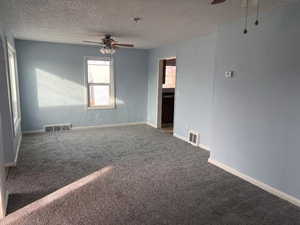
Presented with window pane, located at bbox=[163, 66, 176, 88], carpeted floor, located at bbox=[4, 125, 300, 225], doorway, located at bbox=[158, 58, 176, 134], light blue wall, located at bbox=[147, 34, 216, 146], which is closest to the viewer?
carpeted floor, located at bbox=[4, 125, 300, 225]

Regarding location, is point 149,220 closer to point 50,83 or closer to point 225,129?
point 225,129

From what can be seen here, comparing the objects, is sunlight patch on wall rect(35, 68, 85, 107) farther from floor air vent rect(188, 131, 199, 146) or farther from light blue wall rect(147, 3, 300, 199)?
light blue wall rect(147, 3, 300, 199)

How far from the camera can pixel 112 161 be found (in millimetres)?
3670

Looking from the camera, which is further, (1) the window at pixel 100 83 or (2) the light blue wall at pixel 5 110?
(1) the window at pixel 100 83

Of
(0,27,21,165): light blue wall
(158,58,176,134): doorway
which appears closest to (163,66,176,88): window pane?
(158,58,176,134): doorway

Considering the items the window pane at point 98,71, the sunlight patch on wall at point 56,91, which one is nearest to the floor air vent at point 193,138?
the window pane at point 98,71

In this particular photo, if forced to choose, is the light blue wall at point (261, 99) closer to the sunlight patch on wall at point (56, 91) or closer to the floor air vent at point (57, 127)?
the sunlight patch on wall at point (56, 91)

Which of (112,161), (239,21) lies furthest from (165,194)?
(239,21)

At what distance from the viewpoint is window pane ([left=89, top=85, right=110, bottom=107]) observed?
6.05 m

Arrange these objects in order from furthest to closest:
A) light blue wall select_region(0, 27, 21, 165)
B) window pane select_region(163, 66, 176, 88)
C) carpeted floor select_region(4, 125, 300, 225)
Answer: window pane select_region(163, 66, 176, 88), light blue wall select_region(0, 27, 21, 165), carpeted floor select_region(4, 125, 300, 225)

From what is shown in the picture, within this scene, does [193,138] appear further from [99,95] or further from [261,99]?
[99,95]

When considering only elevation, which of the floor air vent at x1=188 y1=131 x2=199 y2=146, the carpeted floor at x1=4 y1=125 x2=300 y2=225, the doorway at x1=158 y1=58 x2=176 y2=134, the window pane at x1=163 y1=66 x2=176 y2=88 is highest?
the window pane at x1=163 y1=66 x2=176 y2=88

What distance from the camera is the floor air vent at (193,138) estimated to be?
4598 millimetres

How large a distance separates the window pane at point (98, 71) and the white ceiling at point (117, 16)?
176cm
